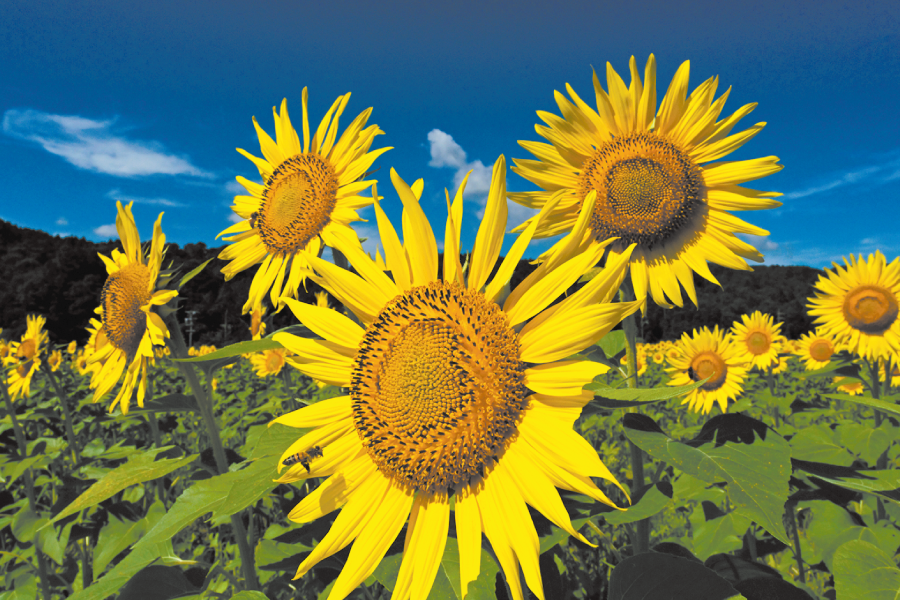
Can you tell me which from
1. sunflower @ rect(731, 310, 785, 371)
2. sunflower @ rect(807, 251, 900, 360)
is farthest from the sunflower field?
sunflower @ rect(731, 310, 785, 371)

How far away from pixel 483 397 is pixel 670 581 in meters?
0.80

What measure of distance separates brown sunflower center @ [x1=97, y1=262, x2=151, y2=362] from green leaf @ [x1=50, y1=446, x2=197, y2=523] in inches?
28.2

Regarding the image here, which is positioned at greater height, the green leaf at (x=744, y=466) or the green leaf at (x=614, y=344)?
the green leaf at (x=614, y=344)

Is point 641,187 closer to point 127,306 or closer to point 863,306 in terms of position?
point 127,306

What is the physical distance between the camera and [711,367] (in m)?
5.20

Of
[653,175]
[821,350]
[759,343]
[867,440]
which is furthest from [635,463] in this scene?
[821,350]

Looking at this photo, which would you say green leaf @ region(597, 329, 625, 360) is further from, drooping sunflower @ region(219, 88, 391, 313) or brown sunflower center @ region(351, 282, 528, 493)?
drooping sunflower @ region(219, 88, 391, 313)

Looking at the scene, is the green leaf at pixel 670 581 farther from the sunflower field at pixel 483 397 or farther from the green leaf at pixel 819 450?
the green leaf at pixel 819 450

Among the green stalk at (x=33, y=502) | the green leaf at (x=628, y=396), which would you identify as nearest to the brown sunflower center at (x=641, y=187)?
the green leaf at (x=628, y=396)

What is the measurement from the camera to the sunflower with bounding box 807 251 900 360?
4922 millimetres

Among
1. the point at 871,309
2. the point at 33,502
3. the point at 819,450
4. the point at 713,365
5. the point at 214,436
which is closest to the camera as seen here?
the point at 214,436

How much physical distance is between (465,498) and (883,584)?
1.50 meters

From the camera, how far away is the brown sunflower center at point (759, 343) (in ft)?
21.5

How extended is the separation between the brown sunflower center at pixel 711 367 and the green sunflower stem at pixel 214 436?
466 cm
